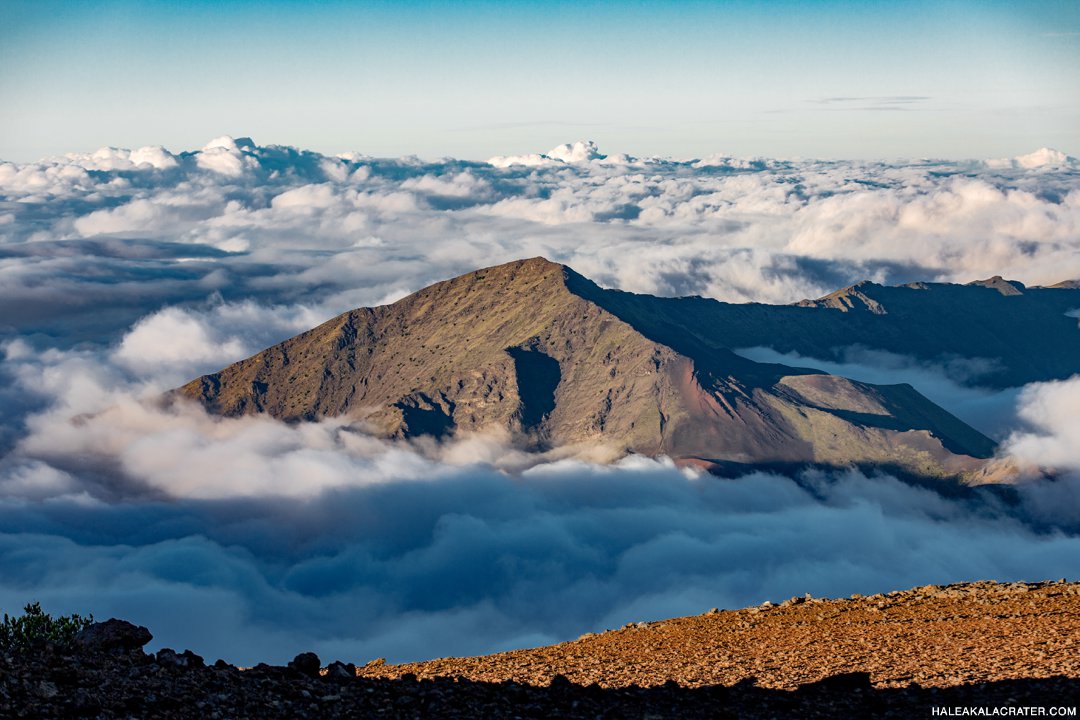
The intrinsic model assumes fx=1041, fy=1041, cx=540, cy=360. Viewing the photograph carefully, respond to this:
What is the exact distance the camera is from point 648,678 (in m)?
35.2

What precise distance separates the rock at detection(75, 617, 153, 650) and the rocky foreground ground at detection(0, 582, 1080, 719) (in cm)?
5

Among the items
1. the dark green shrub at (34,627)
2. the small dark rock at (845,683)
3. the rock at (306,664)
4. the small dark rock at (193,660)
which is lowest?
the dark green shrub at (34,627)

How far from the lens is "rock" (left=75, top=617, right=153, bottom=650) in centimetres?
2997

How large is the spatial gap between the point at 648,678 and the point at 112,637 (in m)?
17.0

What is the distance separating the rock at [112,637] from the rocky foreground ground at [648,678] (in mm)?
51

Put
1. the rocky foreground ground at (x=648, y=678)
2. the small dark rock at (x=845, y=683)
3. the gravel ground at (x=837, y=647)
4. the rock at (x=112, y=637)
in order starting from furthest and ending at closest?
the gravel ground at (x=837, y=647) < the small dark rock at (x=845, y=683) < the rock at (x=112, y=637) < the rocky foreground ground at (x=648, y=678)

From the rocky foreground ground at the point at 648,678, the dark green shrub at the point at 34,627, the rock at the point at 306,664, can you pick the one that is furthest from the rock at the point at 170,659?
the dark green shrub at the point at 34,627

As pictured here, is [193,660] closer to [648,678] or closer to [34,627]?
[648,678]

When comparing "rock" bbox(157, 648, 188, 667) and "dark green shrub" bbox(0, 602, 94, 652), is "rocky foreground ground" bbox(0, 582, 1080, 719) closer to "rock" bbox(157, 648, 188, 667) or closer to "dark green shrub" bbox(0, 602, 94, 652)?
"rock" bbox(157, 648, 188, 667)

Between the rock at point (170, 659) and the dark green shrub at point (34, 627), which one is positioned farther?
the dark green shrub at point (34, 627)

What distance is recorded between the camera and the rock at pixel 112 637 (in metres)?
30.0

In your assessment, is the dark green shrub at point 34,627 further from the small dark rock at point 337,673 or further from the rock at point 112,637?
the small dark rock at point 337,673

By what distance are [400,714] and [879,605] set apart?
1145 inches

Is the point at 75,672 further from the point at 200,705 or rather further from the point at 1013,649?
the point at 1013,649
